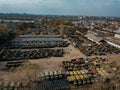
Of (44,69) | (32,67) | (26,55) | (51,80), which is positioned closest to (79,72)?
(51,80)

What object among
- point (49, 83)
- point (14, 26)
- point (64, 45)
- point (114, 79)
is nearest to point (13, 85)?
point (49, 83)

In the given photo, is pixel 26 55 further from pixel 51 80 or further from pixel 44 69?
pixel 51 80

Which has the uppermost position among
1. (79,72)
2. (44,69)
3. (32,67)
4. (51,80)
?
(32,67)

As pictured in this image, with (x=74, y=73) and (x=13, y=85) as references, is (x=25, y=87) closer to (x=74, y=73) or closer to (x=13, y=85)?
(x=13, y=85)

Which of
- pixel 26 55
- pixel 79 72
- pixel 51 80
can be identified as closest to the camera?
pixel 51 80

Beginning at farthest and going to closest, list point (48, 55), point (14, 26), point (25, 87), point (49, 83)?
1. point (14, 26)
2. point (48, 55)
3. point (49, 83)
4. point (25, 87)

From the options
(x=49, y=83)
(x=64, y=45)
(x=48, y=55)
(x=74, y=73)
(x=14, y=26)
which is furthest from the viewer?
(x=14, y=26)

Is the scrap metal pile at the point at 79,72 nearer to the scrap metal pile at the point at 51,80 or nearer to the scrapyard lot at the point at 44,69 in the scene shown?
the scrapyard lot at the point at 44,69

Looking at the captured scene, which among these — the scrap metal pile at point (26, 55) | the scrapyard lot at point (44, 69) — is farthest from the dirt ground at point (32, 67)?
the scrap metal pile at point (26, 55)
